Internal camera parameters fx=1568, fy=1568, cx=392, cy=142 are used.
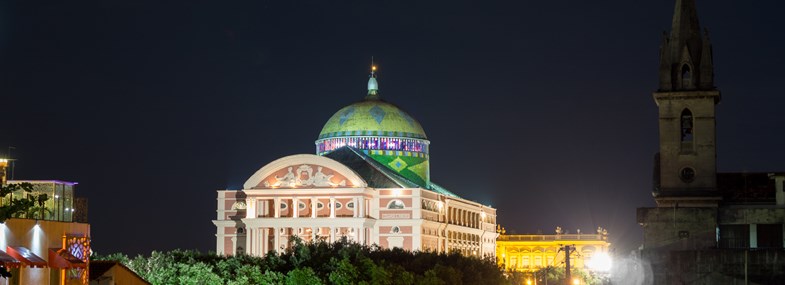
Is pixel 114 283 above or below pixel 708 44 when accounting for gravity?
below

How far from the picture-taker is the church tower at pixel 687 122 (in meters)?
89.5

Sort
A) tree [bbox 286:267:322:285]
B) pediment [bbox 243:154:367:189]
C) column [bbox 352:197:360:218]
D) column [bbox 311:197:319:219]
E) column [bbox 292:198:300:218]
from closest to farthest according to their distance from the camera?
tree [bbox 286:267:322:285] → column [bbox 352:197:360:218] → pediment [bbox 243:154:367:189] → column [bbox 311:197:319:219] → column [bbox 292:198:300:218]

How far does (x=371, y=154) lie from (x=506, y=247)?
40594 millimetres

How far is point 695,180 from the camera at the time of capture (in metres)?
89.5

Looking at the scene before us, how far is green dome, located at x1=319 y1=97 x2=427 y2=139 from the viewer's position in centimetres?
15762

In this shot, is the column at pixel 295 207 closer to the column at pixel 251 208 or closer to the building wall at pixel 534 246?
the column at pixel 251 208

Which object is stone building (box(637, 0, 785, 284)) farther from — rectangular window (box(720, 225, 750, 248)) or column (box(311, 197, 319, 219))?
column (box(311, 197, 319, 219))

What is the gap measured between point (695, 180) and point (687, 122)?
11.5 feet

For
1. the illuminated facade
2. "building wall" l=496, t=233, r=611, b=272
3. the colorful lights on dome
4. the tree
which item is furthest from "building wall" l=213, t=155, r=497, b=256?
the illuminated facade

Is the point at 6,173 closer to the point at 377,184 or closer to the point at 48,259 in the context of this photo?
the point at 48,259

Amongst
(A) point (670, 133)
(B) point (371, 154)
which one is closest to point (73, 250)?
(A) point (670, 133)

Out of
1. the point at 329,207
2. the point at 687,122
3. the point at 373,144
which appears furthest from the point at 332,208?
the point at 687,122

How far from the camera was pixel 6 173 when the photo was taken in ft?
185

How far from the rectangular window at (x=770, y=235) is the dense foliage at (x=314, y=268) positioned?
18268 mm
